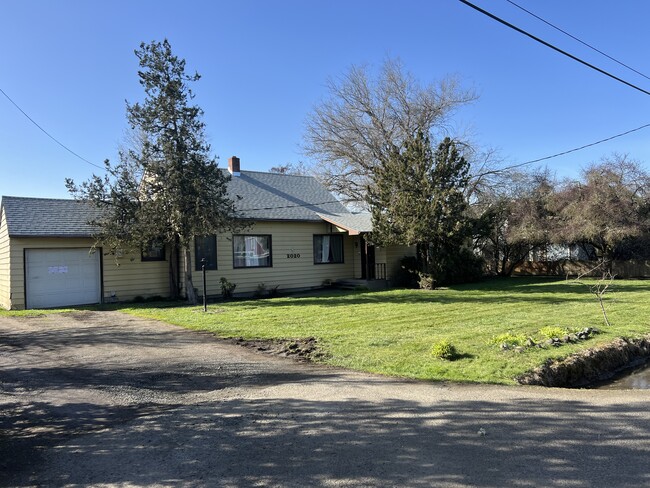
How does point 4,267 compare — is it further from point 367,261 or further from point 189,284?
point 367,261

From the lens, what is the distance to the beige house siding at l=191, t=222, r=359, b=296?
→ 18844mm

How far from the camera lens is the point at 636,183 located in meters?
22.1

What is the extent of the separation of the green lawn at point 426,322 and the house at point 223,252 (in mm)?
2480

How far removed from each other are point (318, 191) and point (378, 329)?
15.3 m

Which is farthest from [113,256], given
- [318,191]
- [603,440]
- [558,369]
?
[603,440]

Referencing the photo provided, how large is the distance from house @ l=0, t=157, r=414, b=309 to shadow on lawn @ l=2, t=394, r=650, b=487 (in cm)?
1202

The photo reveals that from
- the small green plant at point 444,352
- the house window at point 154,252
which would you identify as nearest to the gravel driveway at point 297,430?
the small green plant at point 444,352

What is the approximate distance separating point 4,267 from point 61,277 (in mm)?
2006

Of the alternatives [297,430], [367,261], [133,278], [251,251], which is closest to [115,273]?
[133,278]

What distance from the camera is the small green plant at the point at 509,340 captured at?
831 cm

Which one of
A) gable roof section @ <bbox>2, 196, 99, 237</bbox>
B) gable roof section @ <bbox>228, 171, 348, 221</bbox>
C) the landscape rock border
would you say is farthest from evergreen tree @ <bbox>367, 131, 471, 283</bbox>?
gable roof section @ <bbox>2, 196, 99, 237</bbox>

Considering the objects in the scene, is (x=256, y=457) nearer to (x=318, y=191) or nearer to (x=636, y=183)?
(x=318, y=191)

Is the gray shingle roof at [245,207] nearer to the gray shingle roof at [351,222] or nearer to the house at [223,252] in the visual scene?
the house at [223,252]

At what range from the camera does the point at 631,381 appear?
307 inches
